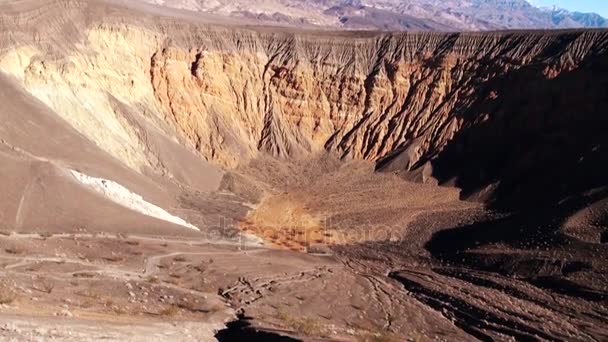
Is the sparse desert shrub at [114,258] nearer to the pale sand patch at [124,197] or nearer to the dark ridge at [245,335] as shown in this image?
the pale sand patch at [124,197]

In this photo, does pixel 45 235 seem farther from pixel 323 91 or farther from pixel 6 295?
pixel 323 91

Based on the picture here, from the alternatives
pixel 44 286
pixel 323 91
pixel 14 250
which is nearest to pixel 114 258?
pixel 14 250

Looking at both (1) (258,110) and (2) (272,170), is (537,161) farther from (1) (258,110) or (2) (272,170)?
(1) (258,110)

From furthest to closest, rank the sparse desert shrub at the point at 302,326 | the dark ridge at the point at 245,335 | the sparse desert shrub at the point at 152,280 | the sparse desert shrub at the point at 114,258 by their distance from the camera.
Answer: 1. the sparse desert shrub at the point at 114,258
2. the sparse desert shrub at the point at 152,280
3. the sparse desert shrub at the point at 302,326
4. the dark ridge at the point at 245,335

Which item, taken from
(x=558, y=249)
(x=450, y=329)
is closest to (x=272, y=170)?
(x=558, y=249)

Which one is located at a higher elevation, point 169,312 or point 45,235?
point 45,235


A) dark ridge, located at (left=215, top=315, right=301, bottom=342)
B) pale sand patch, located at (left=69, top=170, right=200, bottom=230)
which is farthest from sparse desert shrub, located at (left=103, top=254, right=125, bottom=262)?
dark ridge, located at (left=215, top=315, right=301, bottom=342)

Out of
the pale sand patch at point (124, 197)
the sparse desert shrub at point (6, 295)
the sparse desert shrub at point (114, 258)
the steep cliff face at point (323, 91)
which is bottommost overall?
the sparse desert shrub at point (6, 295)

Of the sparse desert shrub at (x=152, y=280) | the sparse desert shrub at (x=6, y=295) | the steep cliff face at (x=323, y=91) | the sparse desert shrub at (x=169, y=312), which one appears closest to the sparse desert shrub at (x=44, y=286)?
the sparse desert shrub at (x=6, y=295)

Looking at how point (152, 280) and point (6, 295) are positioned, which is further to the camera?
point (152, 280)
